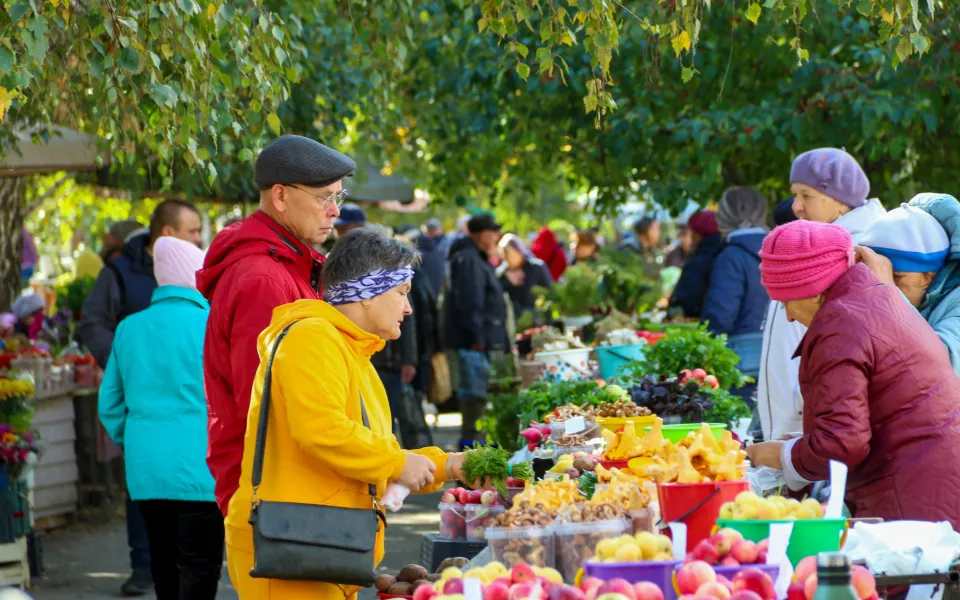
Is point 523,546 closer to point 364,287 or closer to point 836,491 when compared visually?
point 836,491

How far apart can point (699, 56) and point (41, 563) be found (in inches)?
223

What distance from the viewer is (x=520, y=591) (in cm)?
276

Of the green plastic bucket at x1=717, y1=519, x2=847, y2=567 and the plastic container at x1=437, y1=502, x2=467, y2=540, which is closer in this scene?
the green plastic bucket at x1=717, y1=519, x2=847, y2=567

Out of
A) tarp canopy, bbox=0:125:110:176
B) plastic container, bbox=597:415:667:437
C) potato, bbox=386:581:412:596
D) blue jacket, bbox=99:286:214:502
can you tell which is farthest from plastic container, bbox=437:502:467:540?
tarp canopy, bbox=0:125:110:176

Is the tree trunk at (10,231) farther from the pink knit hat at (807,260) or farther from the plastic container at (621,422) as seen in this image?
the pink knit hat at (807,260)

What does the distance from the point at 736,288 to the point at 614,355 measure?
98 cm

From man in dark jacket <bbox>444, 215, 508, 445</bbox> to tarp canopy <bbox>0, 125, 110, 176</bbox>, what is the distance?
397cm

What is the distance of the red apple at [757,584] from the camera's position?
2729 millimetres

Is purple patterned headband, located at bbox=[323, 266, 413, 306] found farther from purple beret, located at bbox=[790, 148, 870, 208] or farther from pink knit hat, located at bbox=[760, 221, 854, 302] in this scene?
purple beret, located at bbox=[790, 148, 870, 208]

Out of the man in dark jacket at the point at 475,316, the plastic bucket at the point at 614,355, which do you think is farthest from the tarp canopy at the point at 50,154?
the man in dark jacket at the point at 475,316

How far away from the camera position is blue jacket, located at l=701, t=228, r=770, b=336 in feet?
26.2

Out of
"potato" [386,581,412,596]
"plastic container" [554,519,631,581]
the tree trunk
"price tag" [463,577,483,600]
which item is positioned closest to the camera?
"price tag" [463,577,483,600]

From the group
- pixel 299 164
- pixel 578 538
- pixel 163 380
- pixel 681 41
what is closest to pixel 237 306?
pixel 299 164

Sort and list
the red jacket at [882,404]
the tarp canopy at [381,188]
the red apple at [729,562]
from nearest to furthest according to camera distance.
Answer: the red apple at [729,562], the red jacket at [882,404], the tarp canopy at [381,188]
